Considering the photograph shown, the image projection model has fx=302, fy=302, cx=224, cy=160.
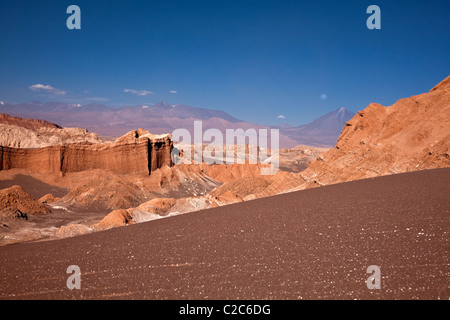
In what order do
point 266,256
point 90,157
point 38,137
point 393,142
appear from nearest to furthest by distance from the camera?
point 266,256 < point 393,142 < point 90,157 < point 38,137

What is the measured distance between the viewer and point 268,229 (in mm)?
5059

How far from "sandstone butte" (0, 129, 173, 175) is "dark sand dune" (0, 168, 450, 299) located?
24526 millimetres

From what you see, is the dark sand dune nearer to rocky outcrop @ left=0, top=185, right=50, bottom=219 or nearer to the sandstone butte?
rocky outcrop @ left=0, top=185, right=50, bottom=219

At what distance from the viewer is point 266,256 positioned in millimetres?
3961

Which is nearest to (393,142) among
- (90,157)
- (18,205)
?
(18,205)

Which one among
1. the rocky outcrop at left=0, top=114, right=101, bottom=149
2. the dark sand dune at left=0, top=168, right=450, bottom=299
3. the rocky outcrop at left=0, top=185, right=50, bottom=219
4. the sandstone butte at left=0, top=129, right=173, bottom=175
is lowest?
the rocky outcrop at left=0, top=185, right=50, bottom=219

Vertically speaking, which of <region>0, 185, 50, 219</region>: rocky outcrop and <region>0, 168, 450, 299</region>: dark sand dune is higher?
<region>0, 168, 450, 299</region>: dark sand dune

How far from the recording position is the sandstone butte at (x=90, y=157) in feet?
90.6

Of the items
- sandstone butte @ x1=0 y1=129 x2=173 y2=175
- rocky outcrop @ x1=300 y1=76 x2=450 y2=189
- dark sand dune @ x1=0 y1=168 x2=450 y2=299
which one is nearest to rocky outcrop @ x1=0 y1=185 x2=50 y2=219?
sandstone butte @ x1=0 y1=129 x2=173 y2=175

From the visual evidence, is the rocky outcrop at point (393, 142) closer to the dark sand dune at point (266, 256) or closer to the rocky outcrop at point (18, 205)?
the dark sand dune at point (266, 256)

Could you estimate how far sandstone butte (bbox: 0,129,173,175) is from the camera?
90.6ft

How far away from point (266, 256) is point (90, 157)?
28.1 m

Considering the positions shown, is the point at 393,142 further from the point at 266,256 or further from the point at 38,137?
the point at 38,137
